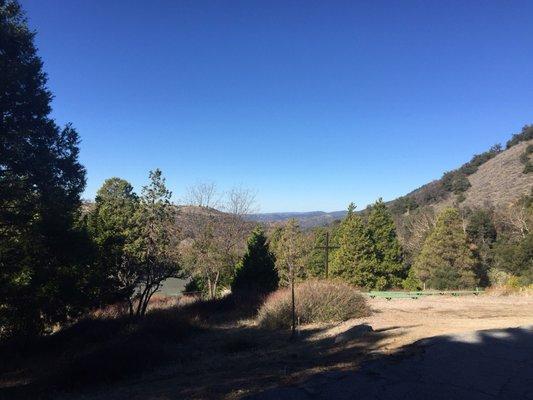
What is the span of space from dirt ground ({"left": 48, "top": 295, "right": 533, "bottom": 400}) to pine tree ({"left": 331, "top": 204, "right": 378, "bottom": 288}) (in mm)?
21814

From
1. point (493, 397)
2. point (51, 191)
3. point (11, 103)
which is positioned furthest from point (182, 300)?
point (493, 397)

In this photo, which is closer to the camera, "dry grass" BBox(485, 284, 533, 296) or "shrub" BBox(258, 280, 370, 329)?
"shrub" BBox(258, 280, 370, 329)

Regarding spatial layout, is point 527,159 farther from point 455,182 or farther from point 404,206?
point 404,206

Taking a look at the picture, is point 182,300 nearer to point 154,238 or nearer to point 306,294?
point 154,238

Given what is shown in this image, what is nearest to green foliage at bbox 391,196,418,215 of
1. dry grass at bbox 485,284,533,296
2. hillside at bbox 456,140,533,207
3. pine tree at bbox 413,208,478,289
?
hillside at bbox 456,140,533,207

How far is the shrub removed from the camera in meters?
14.0

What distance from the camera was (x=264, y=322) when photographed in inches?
586

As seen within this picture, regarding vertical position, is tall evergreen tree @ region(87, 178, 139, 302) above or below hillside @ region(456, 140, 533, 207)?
below

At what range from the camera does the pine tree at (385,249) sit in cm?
3779

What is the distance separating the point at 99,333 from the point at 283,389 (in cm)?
1002

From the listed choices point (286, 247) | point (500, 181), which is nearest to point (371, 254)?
point (286, 247)

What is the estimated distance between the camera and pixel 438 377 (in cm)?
569

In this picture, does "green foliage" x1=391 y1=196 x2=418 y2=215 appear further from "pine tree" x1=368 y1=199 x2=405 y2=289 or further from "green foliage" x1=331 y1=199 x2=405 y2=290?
"green foliage" x1=331 y1=199 x2=405 y2=290

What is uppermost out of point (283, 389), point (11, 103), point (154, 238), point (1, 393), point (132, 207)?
point (11, 103)
